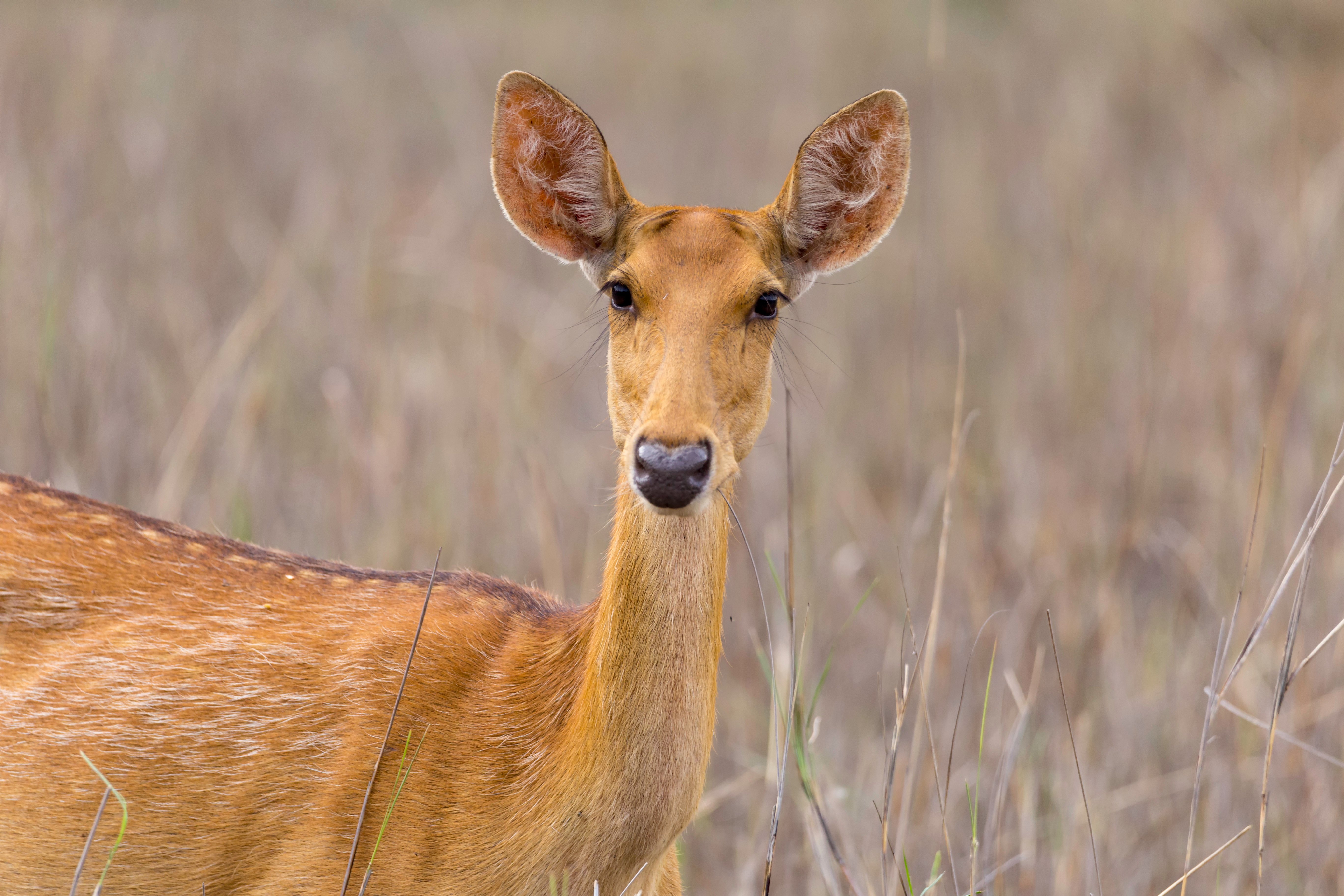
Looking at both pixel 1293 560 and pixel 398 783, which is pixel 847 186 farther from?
pixel 398 783

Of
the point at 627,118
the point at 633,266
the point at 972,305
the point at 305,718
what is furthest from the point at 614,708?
the point at 627,118

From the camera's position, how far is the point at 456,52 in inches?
437

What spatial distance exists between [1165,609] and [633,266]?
449 cm

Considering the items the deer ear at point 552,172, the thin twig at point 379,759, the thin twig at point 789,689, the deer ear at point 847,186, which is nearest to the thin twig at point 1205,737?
the thin twig at point 789,689

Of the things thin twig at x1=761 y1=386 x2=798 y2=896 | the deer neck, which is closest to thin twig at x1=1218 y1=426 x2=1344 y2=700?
thin twig at x1=761 y1=386 x2=798 y2=896

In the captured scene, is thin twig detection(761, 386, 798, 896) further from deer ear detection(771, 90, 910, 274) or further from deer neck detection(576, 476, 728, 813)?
deer ear detection(771, 90, 910, 274)

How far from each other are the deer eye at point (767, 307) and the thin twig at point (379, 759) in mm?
1067

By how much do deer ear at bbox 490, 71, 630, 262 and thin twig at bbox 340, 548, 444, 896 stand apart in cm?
113

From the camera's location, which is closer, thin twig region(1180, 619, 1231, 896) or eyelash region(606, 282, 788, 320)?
thin twig region(1180, 619, 1231, 896)

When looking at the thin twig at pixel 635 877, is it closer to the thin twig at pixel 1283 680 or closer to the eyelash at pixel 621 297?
the eyelash at pixel 621 297

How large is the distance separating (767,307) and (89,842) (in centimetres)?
213

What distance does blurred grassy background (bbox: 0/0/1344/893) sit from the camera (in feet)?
18.6

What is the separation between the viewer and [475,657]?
375 cm

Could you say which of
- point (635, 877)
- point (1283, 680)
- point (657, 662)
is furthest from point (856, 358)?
point (635, 877)
